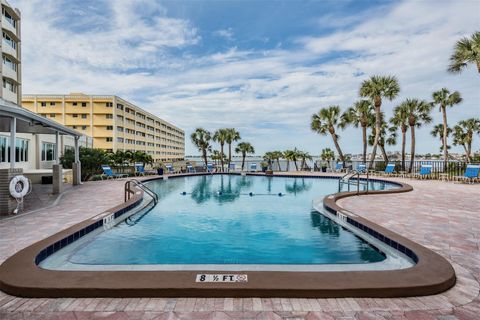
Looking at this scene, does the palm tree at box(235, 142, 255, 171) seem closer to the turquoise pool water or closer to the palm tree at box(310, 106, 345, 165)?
the palm tree at box(310, 106, 345, 165)

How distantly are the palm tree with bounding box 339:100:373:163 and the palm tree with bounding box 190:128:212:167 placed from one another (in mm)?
17659

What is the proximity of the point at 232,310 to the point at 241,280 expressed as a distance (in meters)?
0.48

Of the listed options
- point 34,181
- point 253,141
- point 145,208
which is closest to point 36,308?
point 145,208

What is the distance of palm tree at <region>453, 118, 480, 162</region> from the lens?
34.4m

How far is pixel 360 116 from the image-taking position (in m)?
27.0

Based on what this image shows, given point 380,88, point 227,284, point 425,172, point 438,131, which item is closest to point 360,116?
point 380,88

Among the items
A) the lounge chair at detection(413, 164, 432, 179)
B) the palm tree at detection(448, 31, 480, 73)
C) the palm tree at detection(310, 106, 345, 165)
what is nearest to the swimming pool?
the palm tree at detection(448, 31, 480, 73)

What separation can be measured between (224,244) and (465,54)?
550 inches

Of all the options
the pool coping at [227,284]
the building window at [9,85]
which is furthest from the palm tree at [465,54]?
the building window at [9,85]

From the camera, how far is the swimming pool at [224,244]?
14.7ft

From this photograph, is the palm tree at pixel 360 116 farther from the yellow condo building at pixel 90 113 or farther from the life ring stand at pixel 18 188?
the yellow condo building at pixel 90 113

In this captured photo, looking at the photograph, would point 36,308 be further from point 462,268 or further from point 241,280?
point 462,268

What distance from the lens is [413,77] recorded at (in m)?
20.0

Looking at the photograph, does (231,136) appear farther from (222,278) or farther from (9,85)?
(222,278)
